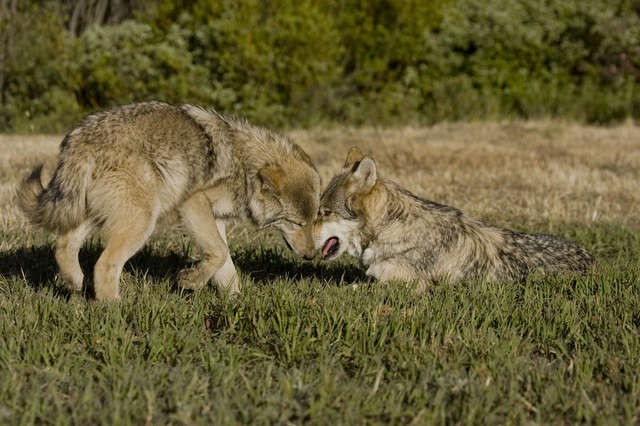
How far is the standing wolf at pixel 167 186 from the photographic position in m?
5.71

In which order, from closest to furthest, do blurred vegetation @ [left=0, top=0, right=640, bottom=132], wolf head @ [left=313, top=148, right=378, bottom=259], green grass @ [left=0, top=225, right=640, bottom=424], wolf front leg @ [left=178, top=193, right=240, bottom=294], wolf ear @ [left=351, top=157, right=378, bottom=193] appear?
green grass @ [left=0, top=225, right=640, bottom=424]
wolf front leg @ [left=178, top=193, right=240, bottom=294]
wolf ear @ [left=351, top=157, right=378, bottom=193]
wolf head @ [left=313, top=148, right=378, bottom=259]
blurred vegetation @ [left=0, top=0, right=640, bottom=132]

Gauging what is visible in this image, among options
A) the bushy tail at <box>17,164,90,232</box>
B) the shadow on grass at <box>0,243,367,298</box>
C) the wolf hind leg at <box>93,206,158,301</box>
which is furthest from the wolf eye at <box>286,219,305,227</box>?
the bushy tail at <box>17,164,90,232</box>

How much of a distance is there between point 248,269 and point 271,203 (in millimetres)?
1132

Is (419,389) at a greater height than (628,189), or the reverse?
(419,389)

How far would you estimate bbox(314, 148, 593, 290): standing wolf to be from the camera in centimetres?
673

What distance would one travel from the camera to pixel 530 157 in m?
16.2

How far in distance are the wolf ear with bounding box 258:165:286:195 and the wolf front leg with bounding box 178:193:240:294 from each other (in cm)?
51

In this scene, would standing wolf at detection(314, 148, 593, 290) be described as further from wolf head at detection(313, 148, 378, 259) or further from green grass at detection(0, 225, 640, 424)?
green grass at detection(0, 225, 640, 424)

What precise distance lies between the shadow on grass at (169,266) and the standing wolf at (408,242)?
356 millimetres

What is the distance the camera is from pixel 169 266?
7.48 m

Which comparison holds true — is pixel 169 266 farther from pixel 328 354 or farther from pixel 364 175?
pixel 328 354

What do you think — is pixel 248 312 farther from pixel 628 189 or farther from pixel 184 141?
pixel 628 189

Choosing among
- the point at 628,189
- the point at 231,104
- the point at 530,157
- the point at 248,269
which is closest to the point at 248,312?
the point at 248,269

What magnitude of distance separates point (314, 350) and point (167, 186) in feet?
6.29
